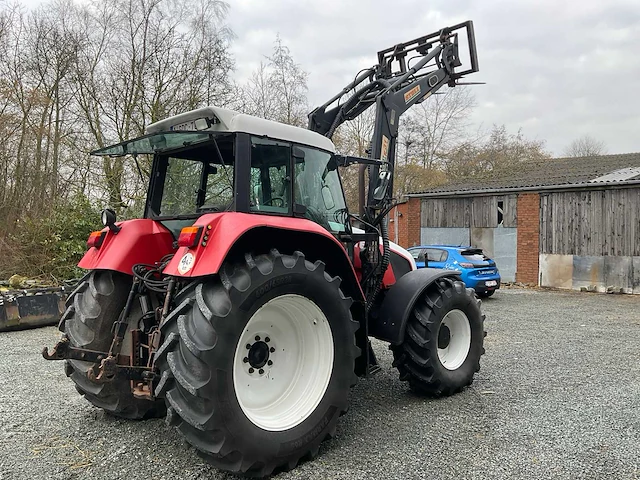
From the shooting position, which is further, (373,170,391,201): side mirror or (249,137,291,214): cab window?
(373,170,391,201): side mirror

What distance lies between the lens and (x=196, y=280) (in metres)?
A: 3.34

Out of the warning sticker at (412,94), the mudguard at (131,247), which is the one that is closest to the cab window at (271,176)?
the mudguard at (131,247)

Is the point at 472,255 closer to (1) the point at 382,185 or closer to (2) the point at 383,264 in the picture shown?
(1) the point at 382,185

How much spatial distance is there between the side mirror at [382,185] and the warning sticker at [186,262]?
2.40 meters

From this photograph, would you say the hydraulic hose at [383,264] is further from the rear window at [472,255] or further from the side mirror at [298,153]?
the rear window at [472,255]

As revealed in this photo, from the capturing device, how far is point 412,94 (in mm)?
6113

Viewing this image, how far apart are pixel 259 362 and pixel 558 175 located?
18.0m

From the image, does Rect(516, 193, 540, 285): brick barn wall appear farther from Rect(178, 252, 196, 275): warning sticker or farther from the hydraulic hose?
Rect(178, 252, 196, 275): warning sticker

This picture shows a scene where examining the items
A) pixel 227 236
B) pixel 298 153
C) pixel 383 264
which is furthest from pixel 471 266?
pixel 227 236

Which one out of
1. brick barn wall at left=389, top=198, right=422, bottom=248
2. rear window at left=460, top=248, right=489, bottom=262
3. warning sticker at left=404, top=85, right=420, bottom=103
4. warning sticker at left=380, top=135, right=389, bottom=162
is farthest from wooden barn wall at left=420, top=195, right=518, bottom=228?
warning sticker at left=380, top=135, right=389, bottom=162

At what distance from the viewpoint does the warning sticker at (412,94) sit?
19.7 feet

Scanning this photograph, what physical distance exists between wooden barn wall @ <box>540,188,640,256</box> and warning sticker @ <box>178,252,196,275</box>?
601 inches

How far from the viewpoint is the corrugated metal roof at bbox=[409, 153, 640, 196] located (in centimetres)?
1659

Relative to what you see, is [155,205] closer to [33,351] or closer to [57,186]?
[33,351]
